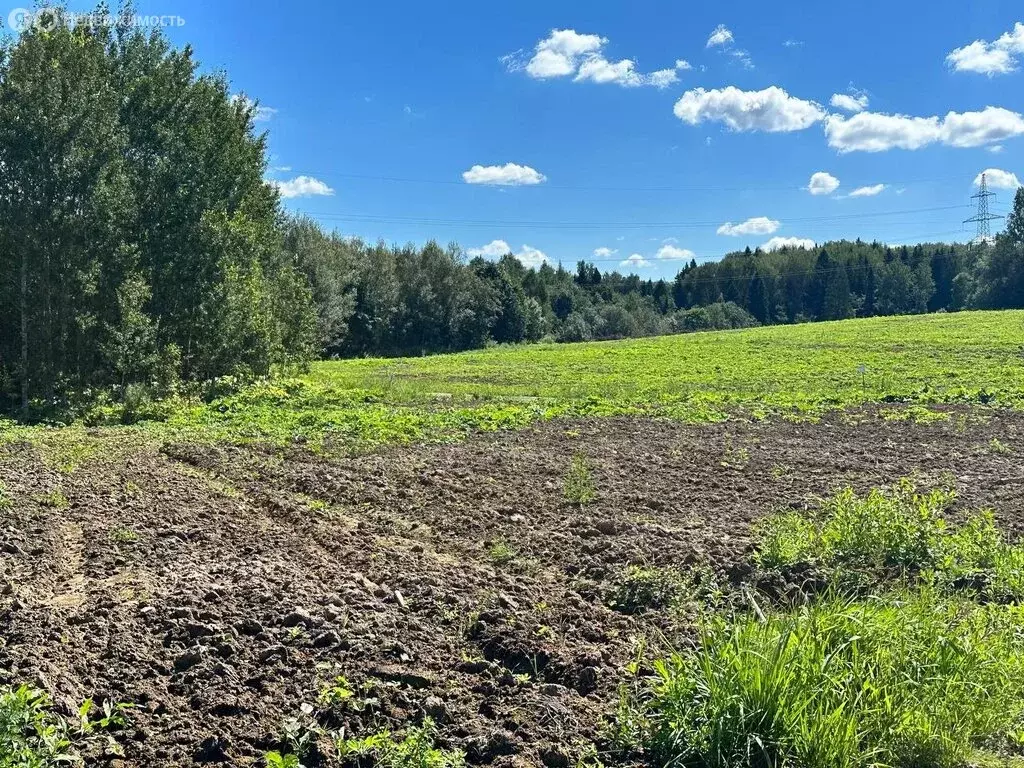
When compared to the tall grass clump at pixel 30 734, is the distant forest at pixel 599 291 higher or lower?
higher

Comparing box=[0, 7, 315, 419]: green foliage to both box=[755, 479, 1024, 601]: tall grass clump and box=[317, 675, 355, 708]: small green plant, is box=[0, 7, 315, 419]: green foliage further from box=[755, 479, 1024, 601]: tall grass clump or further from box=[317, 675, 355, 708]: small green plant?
box=[755, 479, 1024, 601]: tall grass clump

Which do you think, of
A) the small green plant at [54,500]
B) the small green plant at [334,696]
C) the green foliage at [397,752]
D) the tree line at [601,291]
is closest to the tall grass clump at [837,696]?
the green foliage at [397,752]

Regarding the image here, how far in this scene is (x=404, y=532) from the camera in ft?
23.9

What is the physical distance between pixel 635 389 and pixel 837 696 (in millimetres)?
18435

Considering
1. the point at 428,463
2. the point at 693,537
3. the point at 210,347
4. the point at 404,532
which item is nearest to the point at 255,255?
the point at 210,347

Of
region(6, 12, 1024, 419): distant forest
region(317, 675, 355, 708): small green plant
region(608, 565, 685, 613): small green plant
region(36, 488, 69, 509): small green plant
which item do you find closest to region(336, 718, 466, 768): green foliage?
region(317, 675, 355, 708): small green plant

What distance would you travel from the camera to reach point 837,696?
347cm

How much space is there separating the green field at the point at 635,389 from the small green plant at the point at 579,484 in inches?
143

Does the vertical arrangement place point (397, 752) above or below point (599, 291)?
below

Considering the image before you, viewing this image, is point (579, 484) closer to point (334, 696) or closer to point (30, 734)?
point (334, 696)

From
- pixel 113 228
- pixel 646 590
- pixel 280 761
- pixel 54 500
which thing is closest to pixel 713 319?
pixel 113 228

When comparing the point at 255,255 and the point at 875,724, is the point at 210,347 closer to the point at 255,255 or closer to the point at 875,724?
the point at 255,255

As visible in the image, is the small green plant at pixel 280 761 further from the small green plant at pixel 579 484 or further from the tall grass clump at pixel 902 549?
the small green plant at pixel 579 484

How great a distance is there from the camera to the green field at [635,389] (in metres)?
14.8
